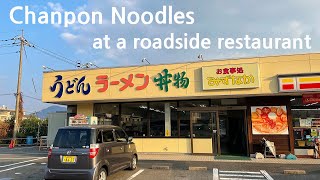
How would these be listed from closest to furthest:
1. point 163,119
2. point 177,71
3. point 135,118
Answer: point 177,71 < point 163,119 < point 135,118

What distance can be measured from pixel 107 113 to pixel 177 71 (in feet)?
16.9

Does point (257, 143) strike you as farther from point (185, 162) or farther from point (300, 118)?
point (185, 162)

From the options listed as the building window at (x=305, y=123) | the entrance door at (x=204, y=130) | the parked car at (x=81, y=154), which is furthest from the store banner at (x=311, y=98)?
the parked car at (x=81, y=154)

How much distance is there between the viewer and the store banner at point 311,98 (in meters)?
13.5

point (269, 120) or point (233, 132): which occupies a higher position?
point (269, 120)

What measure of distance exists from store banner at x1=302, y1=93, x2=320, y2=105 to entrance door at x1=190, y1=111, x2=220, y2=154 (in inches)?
164

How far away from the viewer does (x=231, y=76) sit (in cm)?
1385

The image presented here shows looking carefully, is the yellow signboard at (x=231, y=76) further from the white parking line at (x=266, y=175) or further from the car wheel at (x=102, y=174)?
the car wheel at (x=102, y=174)

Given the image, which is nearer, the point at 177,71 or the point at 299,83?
the point at 299,83

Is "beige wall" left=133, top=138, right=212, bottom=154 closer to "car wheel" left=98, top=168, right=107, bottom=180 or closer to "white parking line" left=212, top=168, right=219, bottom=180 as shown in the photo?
"white parking line" left=212, top=168, right=219, bottom=180

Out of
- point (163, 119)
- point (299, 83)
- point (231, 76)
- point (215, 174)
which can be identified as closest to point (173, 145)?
point (163, 119)

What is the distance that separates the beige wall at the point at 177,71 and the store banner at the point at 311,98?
1246mm

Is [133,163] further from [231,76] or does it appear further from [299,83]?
[299,83]

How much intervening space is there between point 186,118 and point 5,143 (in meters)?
20.2
